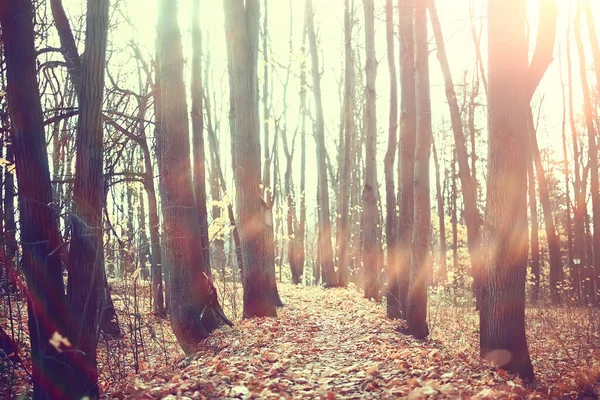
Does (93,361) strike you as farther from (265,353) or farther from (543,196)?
(543,196)

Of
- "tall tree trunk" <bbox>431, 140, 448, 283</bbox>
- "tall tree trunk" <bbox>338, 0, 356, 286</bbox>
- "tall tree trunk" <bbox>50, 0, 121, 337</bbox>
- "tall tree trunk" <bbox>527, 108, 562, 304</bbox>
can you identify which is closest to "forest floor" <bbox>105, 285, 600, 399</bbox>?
"tall tree trunk" <bbox>50, 0, 121, 337</bbox>

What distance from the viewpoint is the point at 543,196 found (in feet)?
65.4

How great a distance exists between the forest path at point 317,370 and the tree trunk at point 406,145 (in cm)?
194

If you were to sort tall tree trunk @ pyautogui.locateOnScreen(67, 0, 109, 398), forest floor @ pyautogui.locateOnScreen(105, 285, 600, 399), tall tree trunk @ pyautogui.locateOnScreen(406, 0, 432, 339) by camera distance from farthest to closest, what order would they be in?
tall tree trunk @ pyautogui.locateOnScreen(406, 0, 432, 339)
tall tree trunk @ pyautogui.locateOnScreen(67, 0, 109, 398)
forest floor @ pyautogui.locateOnScreen(105, 285, 600, 399)

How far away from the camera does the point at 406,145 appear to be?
36.1 feet

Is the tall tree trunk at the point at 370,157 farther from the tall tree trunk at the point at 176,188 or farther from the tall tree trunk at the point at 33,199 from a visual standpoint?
the tall tree trunk at the point at 33,199

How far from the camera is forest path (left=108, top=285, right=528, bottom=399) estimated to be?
5305 millimetres

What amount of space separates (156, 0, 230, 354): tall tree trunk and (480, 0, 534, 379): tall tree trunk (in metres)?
4.70

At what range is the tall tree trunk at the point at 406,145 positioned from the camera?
36.2ft

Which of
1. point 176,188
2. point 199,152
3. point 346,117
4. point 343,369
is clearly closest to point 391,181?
point 199,152

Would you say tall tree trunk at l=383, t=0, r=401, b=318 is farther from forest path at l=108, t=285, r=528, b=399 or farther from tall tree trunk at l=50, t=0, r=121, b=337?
tall tree trunk at l=50, t=0, r=121, b=337

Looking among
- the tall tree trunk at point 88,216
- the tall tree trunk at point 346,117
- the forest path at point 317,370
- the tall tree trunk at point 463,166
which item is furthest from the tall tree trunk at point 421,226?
the tall tree trunk at point 346,117

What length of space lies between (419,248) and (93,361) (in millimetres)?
6374

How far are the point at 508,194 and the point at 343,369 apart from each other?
3.20 meters
